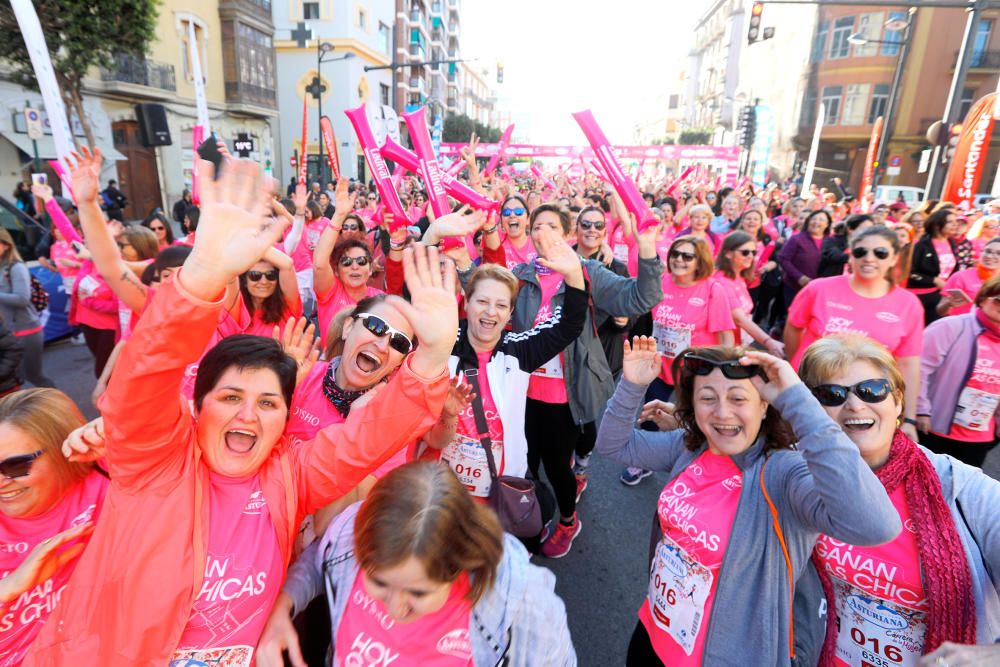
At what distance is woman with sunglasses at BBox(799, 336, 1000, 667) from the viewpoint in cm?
140

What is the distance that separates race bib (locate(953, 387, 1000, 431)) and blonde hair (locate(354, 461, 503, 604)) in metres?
2.81

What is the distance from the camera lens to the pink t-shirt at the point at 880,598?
4.91ft

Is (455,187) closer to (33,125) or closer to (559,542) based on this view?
(559,542)

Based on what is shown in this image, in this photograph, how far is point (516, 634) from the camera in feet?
4.72

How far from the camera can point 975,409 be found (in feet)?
9.13

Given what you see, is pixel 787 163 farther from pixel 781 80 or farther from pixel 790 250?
pixel 790 250

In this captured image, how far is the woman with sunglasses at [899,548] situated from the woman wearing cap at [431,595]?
859 mm

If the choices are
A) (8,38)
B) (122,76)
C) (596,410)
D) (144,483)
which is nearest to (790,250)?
(596,410)

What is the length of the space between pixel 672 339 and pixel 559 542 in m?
1.62

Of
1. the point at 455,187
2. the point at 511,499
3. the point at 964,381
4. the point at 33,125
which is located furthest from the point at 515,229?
the point at 33,125

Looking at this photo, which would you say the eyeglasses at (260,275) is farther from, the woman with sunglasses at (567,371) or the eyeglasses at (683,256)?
the eyeglasses at (683,256)

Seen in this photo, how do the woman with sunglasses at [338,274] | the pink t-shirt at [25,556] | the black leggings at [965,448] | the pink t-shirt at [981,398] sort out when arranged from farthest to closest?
the woman with sunglasses at [338,274]
the black leggings at [965,448]
the pink t-shirt at [981,398]
the pink t-shirt at [25,556]

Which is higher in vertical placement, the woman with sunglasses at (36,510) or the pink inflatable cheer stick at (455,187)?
the pink inflatable cheer stick at (455,187)

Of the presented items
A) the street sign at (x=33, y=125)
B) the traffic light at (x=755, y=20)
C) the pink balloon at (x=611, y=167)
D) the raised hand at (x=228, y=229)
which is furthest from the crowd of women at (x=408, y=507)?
the street sign at (x=33, y=125)
